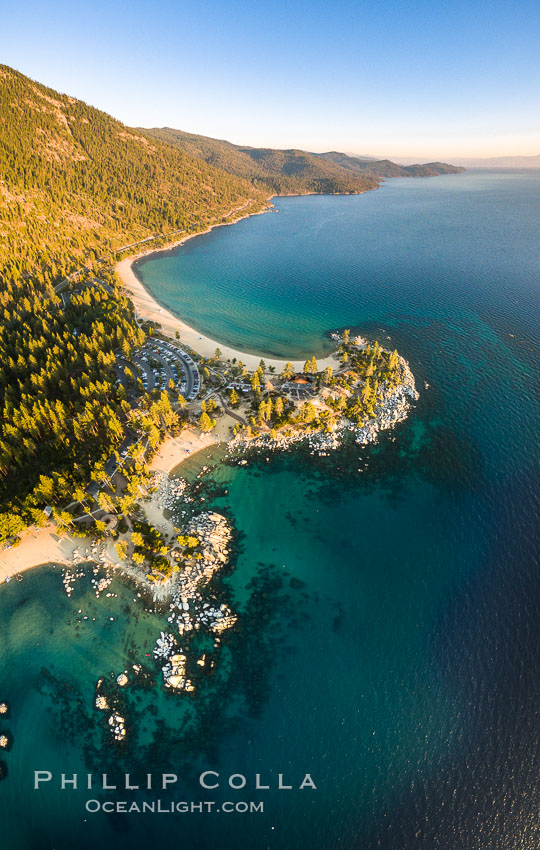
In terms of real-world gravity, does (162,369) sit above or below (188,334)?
below

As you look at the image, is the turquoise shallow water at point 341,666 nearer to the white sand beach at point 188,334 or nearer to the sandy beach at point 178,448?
the sandy beach at point 178,448

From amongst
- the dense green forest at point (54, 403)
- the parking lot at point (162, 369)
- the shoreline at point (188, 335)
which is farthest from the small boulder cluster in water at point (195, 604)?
the shoreline at point (188, 335)

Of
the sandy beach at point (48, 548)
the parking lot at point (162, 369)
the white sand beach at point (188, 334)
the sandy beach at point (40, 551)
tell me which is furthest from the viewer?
the white sand beach at point (188, 334)

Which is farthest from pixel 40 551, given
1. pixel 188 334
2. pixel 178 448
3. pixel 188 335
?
pixel 188 334

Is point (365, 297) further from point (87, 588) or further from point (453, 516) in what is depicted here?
point (87, 588)

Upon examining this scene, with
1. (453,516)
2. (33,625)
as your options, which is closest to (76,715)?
(33,625)

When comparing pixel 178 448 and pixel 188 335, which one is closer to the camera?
pixel 178 448

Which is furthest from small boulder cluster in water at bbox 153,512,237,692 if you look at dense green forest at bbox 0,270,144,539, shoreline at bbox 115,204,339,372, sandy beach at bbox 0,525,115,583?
shoreline at bbox 115,204,339,372

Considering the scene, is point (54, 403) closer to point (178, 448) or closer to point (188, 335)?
point (178, 448)

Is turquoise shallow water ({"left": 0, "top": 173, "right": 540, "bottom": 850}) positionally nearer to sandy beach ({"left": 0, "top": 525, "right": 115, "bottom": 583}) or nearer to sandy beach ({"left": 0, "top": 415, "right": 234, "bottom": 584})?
sandy beach ({"left": 0, "top": 525, "right": 115, "bottom": 583})
